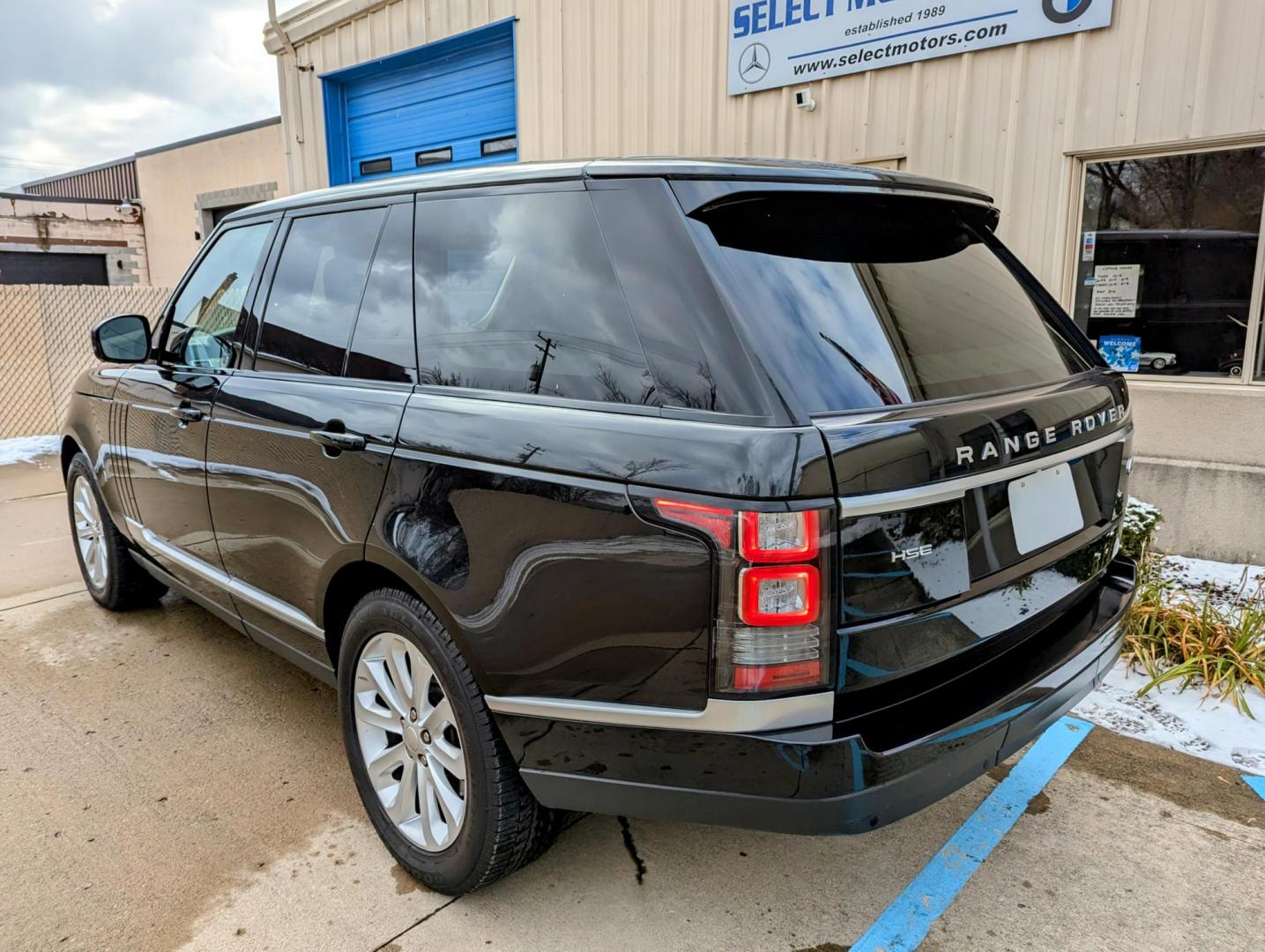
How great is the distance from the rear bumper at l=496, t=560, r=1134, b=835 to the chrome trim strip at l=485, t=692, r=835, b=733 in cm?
2

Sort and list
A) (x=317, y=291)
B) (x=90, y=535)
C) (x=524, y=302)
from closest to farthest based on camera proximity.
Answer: (x=524, y=302), (x=317, y=291), (x=90, y=535)

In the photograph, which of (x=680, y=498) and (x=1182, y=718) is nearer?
(x=680, y=498)

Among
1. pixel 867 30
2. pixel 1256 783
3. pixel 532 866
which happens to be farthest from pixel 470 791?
pixel 867 30

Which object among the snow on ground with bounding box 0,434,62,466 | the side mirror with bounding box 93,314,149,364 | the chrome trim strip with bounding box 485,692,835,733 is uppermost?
the side mirror with bounding box 93,314,149,364

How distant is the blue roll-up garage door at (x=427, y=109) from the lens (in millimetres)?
8438

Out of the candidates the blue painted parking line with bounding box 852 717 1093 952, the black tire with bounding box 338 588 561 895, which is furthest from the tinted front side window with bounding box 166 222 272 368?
the blue painted parking line with bounding box 852 717 1093 952

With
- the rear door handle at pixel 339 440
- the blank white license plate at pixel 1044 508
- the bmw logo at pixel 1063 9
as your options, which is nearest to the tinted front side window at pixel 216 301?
the rear door handle at pixel 339 440

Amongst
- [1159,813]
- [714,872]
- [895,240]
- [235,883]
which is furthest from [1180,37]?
[235,883]

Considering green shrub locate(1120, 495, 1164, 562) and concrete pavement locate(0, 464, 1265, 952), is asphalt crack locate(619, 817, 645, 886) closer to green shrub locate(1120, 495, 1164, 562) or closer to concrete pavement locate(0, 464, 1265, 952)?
concrete pavement locate(0, 464, 1265, 952)

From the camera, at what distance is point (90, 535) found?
4559 millimetres

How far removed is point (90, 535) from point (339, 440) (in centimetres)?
292

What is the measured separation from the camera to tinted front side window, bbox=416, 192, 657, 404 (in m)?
1.99

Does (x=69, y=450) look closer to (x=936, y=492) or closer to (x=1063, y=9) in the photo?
(x=936, y=492)

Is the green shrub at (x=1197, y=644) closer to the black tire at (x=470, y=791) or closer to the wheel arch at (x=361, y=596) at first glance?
the black tire at (x=470, y=791)
